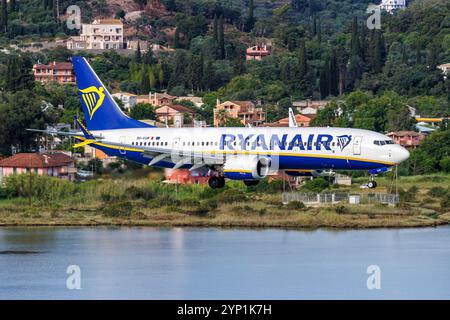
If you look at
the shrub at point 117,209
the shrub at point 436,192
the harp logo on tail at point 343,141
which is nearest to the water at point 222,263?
the shrub at point 117,209

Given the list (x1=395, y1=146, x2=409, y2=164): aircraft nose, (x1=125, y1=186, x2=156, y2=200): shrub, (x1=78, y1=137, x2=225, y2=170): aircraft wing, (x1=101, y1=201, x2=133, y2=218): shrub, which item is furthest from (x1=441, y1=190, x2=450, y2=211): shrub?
(x1=78, y1=137, x2=225, y2=170): aircraft wing

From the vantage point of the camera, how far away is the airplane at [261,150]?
12912 cm

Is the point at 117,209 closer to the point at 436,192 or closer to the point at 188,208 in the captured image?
the point at 188,208

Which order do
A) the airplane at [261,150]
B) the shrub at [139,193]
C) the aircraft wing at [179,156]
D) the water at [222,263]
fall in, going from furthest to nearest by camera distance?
the shrub at [139,193], the aircraft wing at [179,156], the water at [222,263], the airplane at [261,150]

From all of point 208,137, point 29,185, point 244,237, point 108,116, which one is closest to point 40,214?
point 29,185

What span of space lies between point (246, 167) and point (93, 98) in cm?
2041

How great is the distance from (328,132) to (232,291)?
1487cm

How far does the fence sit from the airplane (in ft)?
161

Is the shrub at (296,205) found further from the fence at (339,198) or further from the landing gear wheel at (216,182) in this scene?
the landing gear wheel at (216,182)

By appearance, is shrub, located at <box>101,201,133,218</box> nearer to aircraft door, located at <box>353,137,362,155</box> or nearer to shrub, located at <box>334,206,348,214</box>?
shrub, located at <box>334,206,348,214</box>

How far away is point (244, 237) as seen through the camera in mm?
163625

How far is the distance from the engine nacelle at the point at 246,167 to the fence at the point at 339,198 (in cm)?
5246

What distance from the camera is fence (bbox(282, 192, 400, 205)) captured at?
182500 mm

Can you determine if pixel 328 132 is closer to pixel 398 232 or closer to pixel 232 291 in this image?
pixel 232 291
